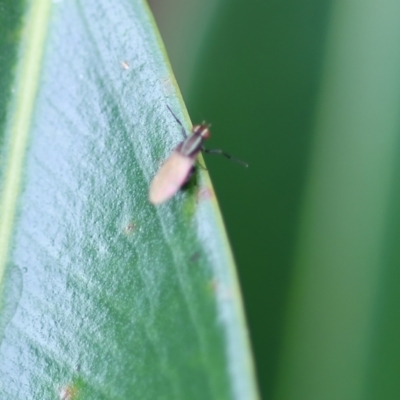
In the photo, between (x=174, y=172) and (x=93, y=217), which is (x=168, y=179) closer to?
(x=174, y=172)

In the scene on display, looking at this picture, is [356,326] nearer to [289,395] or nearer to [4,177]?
[289,395]

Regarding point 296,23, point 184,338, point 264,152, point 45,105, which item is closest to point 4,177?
point 45,105

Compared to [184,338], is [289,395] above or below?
below

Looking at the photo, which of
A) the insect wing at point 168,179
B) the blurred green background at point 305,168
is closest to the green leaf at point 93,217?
the insect wing at point 168,179

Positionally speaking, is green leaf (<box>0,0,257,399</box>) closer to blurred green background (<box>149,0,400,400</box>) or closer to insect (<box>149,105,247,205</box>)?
insect (<box>149,105,247,205</box>)

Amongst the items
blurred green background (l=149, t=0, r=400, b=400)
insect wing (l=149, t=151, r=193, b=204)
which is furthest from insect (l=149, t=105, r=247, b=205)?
blurred green background (l=149, t=0, r=400, b=400)

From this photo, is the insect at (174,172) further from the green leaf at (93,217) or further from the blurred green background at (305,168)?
the blurred green background at (305,168)
